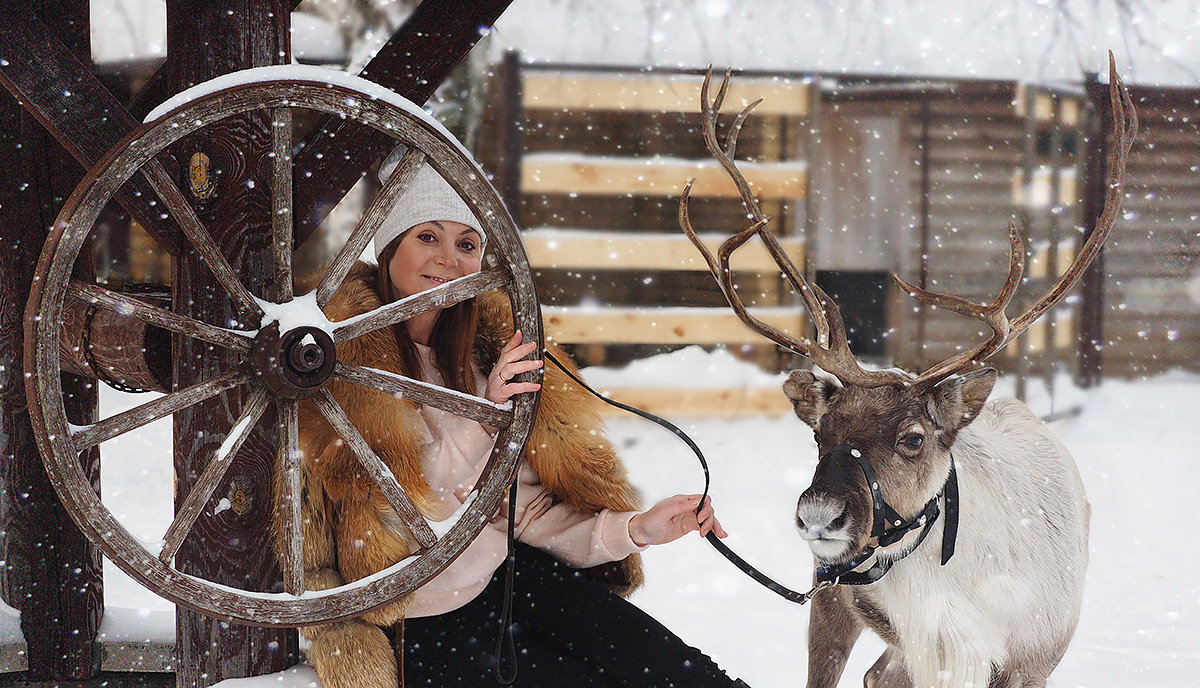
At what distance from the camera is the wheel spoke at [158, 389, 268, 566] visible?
158 cm

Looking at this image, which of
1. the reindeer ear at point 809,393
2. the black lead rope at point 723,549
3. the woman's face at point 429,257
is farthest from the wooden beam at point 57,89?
the reindeer ear at point 809,393

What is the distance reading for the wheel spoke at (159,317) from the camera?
1527 millimetres

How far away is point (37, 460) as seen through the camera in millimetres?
2426

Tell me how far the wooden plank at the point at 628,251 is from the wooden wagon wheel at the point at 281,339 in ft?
13.7

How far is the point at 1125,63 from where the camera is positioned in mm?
5562

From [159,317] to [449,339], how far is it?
2.05 ft

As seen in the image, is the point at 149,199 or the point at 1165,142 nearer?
the point at 149,199

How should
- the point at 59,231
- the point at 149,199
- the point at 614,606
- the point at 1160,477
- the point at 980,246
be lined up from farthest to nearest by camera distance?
the point at 980,246
the point at 1160,477
the point at 614,606
the point at 149,199
the point at 59,231

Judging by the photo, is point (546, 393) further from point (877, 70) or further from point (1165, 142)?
point (1165, 142)

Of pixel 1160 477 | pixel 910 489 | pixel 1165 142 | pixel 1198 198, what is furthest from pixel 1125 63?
pixel 910 489

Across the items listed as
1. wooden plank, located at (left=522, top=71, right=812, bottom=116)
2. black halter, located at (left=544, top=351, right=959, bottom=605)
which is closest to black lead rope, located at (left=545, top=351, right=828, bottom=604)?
black halter, located at (left=544, top=351, right=959, bottom=605)

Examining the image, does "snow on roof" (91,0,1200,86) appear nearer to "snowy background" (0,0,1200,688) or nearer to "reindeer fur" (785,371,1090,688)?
"snowy background" (0,0,1200,688)

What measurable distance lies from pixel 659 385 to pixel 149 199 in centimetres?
447

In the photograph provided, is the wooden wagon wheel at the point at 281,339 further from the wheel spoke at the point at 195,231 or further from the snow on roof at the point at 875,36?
the snow on roof at the point at 875,36
